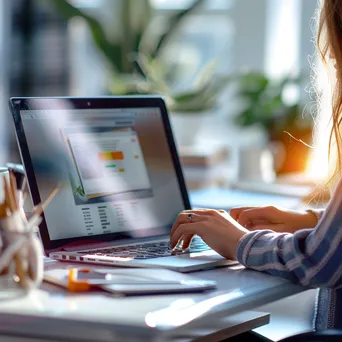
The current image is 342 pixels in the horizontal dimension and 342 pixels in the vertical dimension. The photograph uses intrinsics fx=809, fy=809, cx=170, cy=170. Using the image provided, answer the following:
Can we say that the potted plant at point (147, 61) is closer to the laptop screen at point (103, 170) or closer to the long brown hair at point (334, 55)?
the laptop screen at point (103, 170)

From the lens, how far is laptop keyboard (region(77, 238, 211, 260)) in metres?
1.38

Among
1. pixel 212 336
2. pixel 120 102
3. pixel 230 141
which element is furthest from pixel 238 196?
pixel 230 141

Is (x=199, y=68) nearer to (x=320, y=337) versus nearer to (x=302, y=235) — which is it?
(x=302, y=235)

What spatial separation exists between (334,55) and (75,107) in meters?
0.50

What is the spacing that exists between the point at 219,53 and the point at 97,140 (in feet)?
10.5

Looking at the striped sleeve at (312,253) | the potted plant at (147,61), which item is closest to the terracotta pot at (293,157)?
the potted plant at (147,61)

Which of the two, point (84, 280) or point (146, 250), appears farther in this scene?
point (146, 250)

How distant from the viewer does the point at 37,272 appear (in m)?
1.08

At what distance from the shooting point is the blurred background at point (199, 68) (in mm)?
3162

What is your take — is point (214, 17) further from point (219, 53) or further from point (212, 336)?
point (212, 336)

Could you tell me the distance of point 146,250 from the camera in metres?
1.44

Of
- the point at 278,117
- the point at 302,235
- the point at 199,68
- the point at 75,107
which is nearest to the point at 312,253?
the point at 302,235

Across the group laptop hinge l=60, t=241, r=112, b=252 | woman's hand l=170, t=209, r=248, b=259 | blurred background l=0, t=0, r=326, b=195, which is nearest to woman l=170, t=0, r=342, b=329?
woman's hand l=170, t=209, r=248, b=259

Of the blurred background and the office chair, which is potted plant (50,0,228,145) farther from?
the office chair
